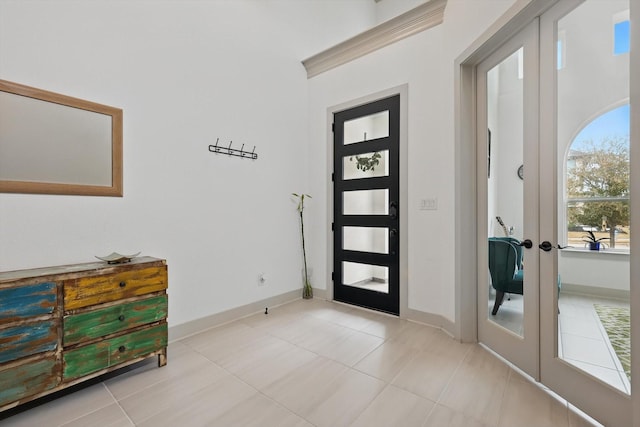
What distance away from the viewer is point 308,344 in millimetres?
2518

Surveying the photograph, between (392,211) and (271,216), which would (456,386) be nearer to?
(392,211)

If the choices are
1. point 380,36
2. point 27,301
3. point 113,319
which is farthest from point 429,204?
point 27,301

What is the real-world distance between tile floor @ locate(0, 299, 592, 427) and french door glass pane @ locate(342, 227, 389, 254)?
3.26ft

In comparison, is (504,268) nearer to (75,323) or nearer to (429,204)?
(429,204)

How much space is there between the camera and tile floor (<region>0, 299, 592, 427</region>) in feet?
5.26

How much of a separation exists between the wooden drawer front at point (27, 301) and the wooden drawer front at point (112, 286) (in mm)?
75

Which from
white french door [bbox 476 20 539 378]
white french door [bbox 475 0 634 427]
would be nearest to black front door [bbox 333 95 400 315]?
white french door [bbox 476 20 539 378]

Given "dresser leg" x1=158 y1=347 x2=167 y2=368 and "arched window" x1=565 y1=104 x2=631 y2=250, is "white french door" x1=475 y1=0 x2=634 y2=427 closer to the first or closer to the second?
"arched window" x1=565 y1=104 x2=631 y2=250

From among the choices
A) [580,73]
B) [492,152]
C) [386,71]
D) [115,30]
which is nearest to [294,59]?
[386,71]

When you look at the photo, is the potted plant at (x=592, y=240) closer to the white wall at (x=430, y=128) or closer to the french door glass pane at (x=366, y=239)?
the white wall at (x=430, y=128)

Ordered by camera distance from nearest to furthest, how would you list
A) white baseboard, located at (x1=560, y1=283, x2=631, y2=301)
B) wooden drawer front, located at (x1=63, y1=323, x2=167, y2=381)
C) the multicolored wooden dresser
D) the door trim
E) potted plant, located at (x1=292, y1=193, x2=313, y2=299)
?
1. white baseboard, located at (x1=560, y1=283, x2=631, y2=301)
2. the multicolored wooden dresser
3. wooden drawer front, located at (x1=63, y1=323, x2=167, y2=381)
4. the door trim
5. potted plant, located at (x1=292, y1=193, x2=313, y2=299)

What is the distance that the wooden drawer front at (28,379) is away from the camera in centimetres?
152

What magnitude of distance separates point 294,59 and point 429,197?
8.15 ft

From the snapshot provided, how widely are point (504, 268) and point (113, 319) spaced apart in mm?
2845
